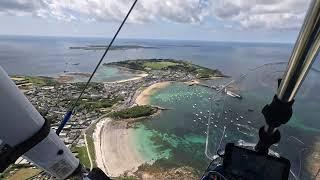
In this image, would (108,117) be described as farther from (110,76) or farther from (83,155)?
(110,76)

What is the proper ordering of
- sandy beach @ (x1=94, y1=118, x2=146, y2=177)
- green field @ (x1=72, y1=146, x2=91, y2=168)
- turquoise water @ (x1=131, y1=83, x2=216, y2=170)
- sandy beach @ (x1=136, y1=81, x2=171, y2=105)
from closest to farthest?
1. sandy beach @ (x1=94, y1=118, x2=146, y2=177)
2. green field @ (x1=72, y1=146, x2=91, y2=168)
3. turquoise water @ (x1=131, y1=83, x2=216, y2=170)
4. sandy beach @ (x1=136, y1=81, x2=171, y2=105)

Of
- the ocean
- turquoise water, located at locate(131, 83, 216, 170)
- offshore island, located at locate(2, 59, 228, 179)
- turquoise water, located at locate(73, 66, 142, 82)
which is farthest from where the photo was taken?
turquoise water, located at locate(73, 66, 142, 82)

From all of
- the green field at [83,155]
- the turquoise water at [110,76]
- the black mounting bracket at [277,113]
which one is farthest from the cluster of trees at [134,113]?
the black mounting bracket at [277,113]

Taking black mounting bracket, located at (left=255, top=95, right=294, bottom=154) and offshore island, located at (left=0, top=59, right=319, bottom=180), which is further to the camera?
offshore island, located at (left=0, top=59, right=319, bottom=180)

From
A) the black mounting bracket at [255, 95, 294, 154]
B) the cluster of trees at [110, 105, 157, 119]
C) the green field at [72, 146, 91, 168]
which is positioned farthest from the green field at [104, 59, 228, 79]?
the black mounting bracket at [255, 95, 294, 154]

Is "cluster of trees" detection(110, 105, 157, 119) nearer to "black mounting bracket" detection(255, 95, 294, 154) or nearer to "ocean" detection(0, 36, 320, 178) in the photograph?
"ocean" detection(0, 36, 320, 178)

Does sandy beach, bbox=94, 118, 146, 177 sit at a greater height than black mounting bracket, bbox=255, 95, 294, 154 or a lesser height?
lesser

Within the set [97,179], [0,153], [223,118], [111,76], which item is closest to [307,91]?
[223,118]

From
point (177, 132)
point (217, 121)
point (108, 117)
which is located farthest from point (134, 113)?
point (217, 121)
